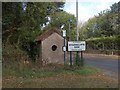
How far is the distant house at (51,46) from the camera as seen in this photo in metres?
18.7

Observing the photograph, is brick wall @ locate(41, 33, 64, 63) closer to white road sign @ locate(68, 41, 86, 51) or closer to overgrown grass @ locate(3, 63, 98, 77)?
white road sign @ locate(68, 41, 86, 51)

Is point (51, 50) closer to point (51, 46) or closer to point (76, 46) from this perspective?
point (51, 46)

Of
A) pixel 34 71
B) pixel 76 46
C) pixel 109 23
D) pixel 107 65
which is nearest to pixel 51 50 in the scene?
pixel 76 46

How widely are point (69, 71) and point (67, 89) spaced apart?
5.30 meters

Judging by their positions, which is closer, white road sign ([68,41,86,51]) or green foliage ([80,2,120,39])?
white road sign ([68,41,86,51])

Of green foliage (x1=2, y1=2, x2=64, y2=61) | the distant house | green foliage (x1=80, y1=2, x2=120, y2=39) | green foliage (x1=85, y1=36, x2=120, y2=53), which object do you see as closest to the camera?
green foliage (x1=2, y1=2, x2=64, y2=61)

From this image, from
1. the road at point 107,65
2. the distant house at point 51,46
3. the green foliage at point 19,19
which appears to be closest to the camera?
the road at point 107,65

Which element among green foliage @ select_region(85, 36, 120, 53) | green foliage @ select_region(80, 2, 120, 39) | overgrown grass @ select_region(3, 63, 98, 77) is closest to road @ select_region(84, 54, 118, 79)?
overgrown grass @ select_region(3, 63, 98, 77)

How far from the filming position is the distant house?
18.7 meters

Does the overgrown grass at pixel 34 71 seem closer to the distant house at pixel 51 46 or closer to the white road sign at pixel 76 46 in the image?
the white road sign at pixel 76 46

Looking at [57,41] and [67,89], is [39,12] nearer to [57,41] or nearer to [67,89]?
[57,41]

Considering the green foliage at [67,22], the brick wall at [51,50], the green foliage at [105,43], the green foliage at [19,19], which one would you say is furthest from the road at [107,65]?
the green foliage at [67,22]

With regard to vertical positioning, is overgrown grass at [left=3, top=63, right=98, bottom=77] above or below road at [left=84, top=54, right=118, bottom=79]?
above

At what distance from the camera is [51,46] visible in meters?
18.8
